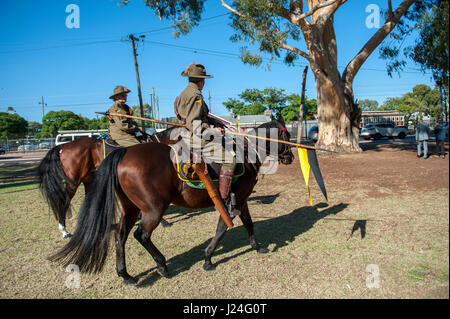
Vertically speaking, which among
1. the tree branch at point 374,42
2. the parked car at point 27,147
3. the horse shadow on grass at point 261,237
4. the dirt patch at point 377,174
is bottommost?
the horse shadow on grass at point 261,237

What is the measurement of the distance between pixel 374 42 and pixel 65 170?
53.4ft

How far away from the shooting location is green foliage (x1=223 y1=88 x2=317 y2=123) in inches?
2306

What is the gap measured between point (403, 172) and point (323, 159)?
5.83m

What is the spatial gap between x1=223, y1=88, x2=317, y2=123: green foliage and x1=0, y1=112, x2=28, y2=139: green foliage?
1752 inches

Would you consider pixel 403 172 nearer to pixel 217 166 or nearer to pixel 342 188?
pixel 342 188

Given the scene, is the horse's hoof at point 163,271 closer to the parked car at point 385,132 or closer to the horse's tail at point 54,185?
the horse's tail at point 54,185

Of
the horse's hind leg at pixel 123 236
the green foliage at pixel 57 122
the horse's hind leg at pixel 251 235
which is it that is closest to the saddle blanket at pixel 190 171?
the horse's hind leg at pixel 251 235

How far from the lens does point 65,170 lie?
6.41 m

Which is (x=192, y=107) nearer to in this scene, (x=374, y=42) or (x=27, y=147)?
(x=374, y=42)

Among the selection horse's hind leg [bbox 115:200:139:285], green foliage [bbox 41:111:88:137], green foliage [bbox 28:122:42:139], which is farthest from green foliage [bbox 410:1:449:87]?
green foliage [bbox 28:122:42:139]

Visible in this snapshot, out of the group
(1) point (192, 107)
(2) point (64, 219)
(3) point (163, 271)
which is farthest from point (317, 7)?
(3) point (163, 271)

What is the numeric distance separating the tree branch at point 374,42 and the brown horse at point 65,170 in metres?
14.7

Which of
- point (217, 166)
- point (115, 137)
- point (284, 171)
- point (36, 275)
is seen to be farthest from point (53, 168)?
point (284, 171)

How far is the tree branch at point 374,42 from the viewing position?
1451cm
